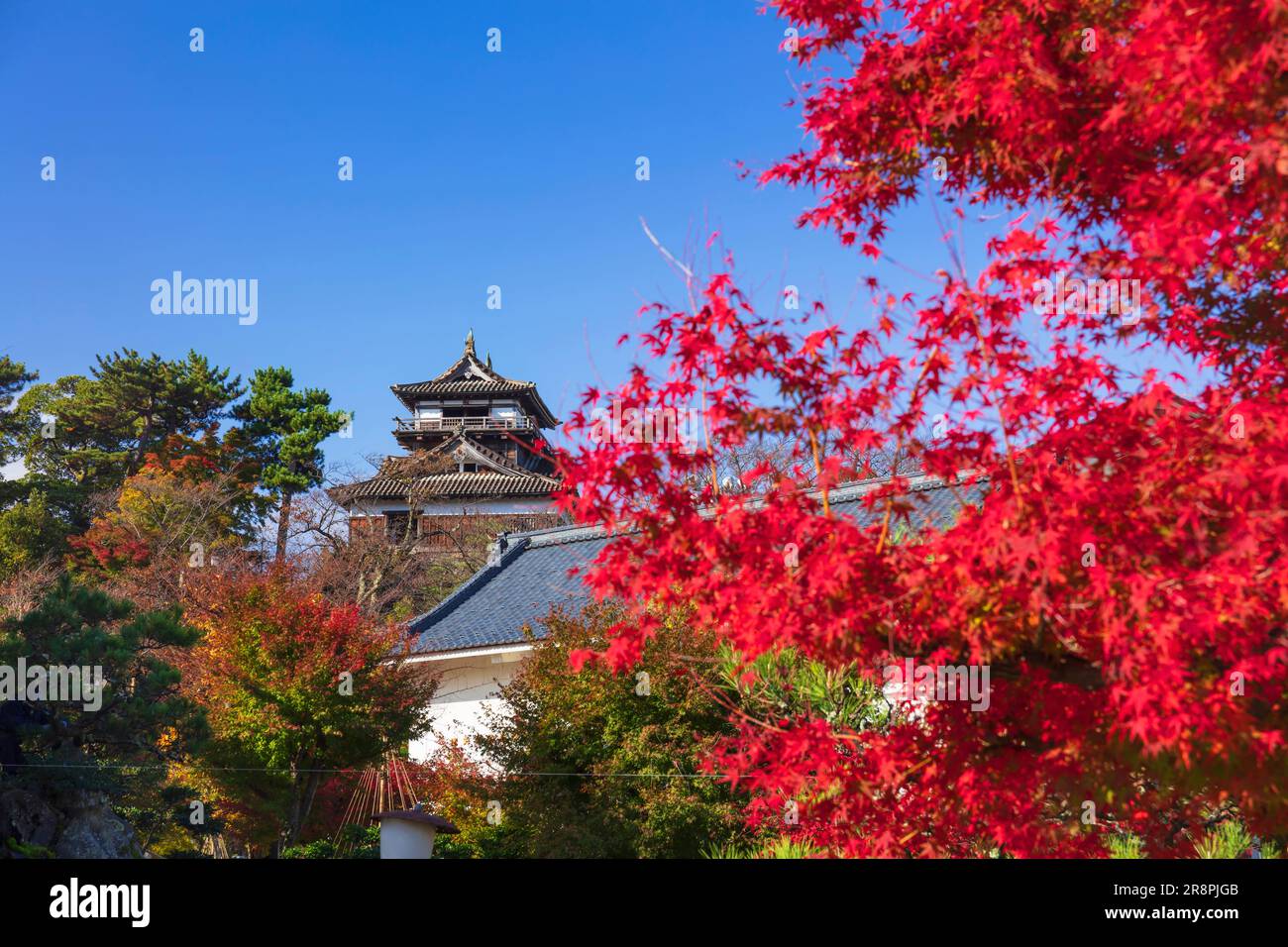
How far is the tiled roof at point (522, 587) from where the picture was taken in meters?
13.6

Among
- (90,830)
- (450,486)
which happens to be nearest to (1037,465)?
(90,830)

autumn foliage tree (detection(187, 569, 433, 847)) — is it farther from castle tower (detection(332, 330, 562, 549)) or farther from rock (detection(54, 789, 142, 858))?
castle tower (detection(332, 330, 562, 549))

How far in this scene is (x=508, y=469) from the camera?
32.5 metres

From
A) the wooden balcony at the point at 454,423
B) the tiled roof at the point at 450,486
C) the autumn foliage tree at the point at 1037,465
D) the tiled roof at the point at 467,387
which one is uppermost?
the tiled roof at the point at 467,387

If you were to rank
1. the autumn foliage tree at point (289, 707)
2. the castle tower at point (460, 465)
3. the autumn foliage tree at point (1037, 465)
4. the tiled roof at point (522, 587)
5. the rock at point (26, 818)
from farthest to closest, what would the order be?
the castle tower at point (460, 465)
the tiled roof at point (522, 587)
the autumn foliage tree at point (289, 707)
the rock at point (26, 818)
the autumn foliage tree at point (1037, 465)

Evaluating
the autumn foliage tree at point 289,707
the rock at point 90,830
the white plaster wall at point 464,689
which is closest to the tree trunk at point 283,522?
the white plaster wall at point 464,689

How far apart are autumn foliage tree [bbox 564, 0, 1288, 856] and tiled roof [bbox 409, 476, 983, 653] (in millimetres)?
9039

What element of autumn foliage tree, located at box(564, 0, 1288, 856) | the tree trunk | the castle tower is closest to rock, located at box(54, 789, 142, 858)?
autumn foliage tree, located at box(564, 0, 1288, 856)

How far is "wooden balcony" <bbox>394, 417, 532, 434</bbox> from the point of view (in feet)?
116

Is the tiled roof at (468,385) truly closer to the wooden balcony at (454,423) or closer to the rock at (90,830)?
the wooden balcony at (454,423)

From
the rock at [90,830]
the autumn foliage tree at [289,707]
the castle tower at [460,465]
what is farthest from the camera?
the castle tower at [460,465]

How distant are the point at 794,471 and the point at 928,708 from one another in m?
0.91

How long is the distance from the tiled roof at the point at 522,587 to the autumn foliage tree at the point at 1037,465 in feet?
29.7
